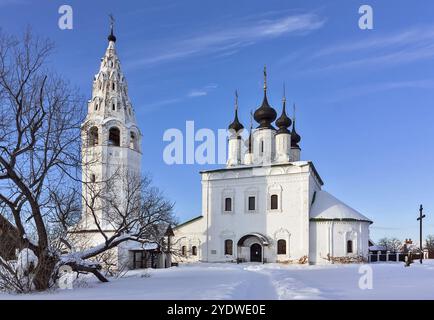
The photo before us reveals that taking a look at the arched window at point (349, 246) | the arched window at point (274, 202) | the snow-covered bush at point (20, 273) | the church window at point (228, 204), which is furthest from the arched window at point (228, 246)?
the snow-covered bush at point (20, 273)

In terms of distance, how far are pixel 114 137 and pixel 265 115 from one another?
13.2 metres

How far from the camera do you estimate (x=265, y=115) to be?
39.8 metres

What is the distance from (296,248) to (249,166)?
7.87m

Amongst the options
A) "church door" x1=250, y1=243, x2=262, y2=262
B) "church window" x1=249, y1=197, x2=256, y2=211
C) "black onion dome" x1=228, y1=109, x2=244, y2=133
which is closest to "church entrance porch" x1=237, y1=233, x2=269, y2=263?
"church door" x1=250, y1=243, x2=262, y2=262

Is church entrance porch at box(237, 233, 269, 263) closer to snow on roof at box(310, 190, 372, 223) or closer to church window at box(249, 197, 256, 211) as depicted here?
church window at box(249, 197, 256, 211)

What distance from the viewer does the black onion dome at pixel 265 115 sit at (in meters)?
39.8

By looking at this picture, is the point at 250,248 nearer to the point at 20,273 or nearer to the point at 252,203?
the point at 252,203

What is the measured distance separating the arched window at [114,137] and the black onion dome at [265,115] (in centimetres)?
1216

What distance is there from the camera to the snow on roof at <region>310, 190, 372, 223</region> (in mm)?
34656

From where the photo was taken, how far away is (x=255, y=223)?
36.4 m

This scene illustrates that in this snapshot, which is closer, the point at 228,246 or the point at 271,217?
the point at 271,217

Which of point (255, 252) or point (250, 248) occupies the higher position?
point (250, 248)

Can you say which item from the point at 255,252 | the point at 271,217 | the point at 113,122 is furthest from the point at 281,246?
the point at 113,122
